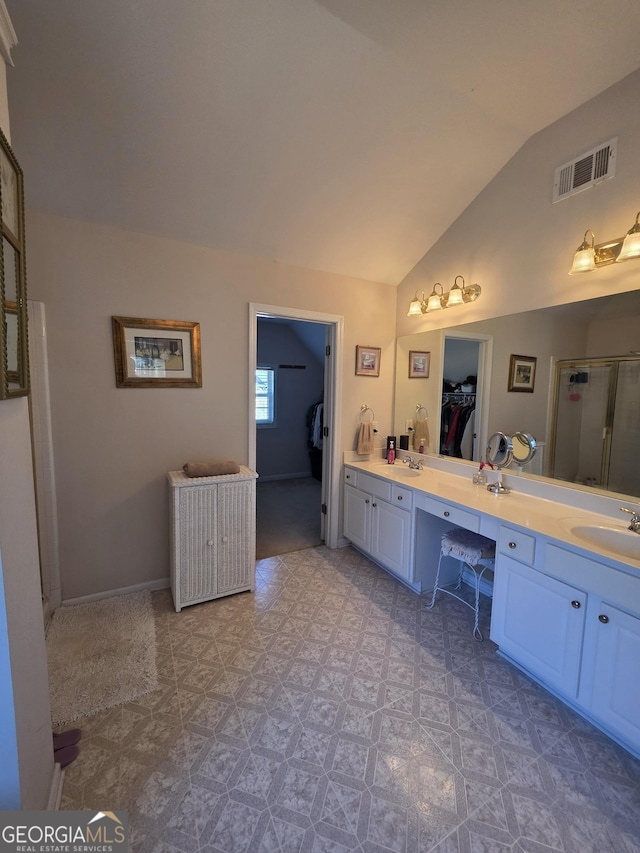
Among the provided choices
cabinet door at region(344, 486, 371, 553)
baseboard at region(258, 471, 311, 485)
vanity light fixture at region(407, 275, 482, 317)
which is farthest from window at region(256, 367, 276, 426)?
vanity light fixture at region(407, 275, 482, 317)

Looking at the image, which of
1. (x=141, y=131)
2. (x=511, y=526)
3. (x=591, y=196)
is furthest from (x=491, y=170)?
(x=511, y=526)

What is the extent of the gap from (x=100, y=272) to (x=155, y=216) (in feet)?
1.64

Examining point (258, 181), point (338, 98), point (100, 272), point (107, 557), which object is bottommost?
point (107, 557)

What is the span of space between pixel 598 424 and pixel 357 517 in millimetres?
1829

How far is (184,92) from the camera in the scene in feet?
5.40

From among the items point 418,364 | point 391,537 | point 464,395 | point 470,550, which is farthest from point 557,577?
point 418,364

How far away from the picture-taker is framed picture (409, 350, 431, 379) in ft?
9.99

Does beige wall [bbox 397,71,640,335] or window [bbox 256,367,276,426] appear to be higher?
beige wall [bbox 397,71,640,335]

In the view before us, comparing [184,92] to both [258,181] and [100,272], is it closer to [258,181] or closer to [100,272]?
[258,181]

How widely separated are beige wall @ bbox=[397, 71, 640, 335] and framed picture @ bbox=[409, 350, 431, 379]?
333mm

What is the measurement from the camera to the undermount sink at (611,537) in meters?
1.56

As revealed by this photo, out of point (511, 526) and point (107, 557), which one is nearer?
point (511, 526)

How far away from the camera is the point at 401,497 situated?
253cm

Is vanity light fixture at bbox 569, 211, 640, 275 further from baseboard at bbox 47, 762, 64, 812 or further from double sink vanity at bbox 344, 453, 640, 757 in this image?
baseboard at bbox 47, 762, 64, 812
